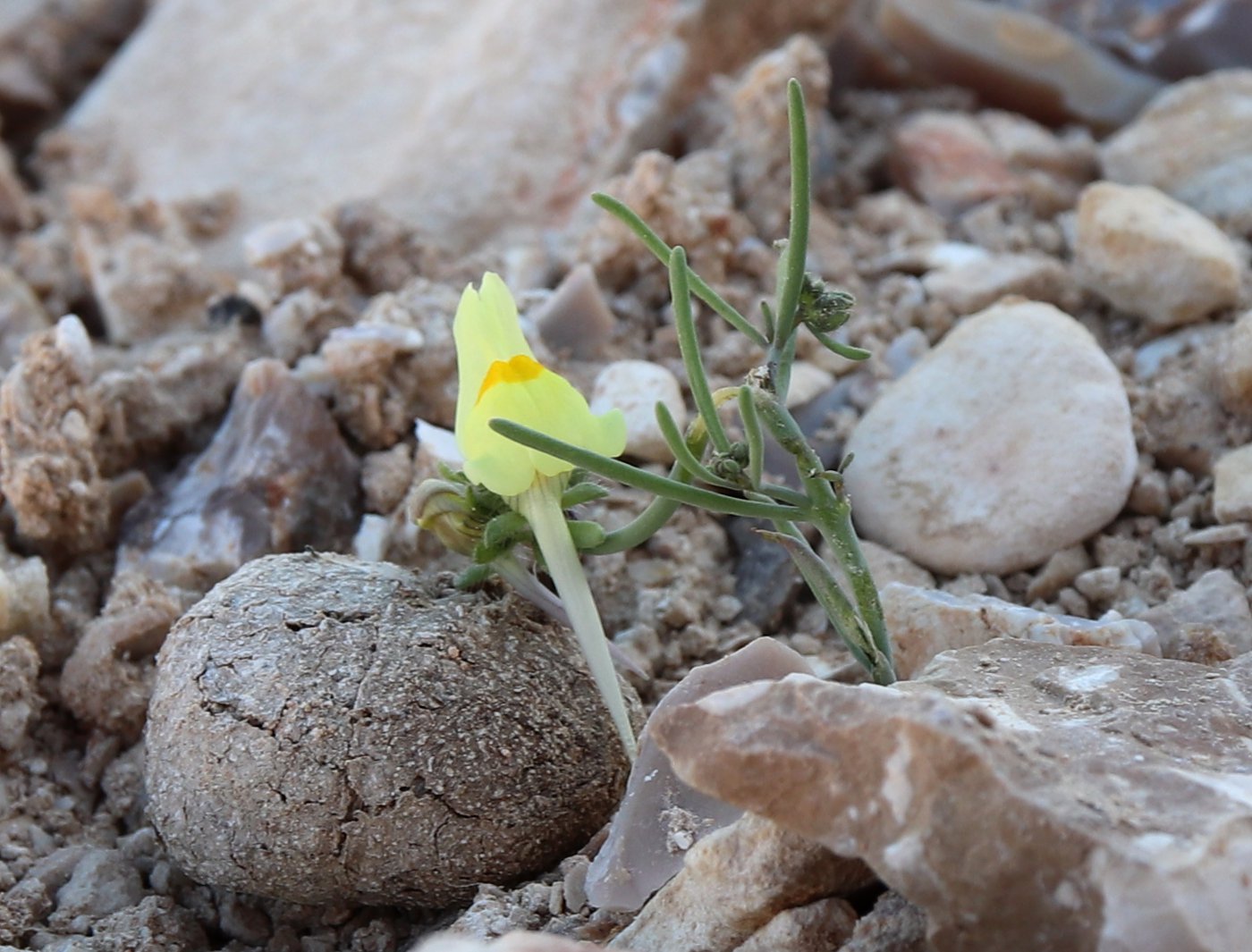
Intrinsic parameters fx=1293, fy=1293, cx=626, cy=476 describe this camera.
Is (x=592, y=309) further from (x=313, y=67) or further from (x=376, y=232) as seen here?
(x=313, y=67)

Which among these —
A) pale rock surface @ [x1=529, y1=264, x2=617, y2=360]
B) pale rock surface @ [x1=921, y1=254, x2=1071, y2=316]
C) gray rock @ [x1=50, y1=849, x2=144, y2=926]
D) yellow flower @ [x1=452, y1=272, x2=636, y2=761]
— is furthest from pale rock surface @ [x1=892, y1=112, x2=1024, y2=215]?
gray rock @ [x1=50, y1=849, x2=144, y2=926]

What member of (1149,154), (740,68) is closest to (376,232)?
(740,68)

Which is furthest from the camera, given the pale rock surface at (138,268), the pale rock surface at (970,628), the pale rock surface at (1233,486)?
the pale rock surface at (138,268)

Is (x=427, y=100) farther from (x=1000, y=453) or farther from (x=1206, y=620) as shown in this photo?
(x=1206, y=620)

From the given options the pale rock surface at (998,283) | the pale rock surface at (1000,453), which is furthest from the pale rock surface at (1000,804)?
the pale rock surface at (998,283)

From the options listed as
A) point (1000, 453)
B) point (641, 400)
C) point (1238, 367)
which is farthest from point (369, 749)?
point (1238, 367)

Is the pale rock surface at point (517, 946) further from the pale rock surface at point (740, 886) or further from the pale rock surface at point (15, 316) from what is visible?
the pale rock surface at point (15, 316)

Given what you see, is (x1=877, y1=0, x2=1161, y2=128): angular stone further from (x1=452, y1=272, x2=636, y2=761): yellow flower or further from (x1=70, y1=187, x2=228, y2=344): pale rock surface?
(x1=452, y1=272, x2=636, y2=761): yellow flower
